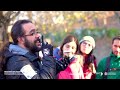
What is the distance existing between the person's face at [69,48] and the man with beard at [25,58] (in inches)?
6.9

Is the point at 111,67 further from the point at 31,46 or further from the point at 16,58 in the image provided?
the point at 16,58

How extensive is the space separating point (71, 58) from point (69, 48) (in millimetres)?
141

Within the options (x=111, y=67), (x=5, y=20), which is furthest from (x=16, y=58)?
(x=111, y=67)

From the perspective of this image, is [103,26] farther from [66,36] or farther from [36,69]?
[36,69]

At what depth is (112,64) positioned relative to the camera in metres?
→ 3.87

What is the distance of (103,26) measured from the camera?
13.0ft

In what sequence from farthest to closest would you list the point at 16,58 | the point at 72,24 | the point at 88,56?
the point at 72,24 → the point at 88,56 → the point at 16,58

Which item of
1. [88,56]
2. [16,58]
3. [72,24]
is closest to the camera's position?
[16,58]

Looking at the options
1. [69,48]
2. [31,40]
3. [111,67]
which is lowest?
[111,67]

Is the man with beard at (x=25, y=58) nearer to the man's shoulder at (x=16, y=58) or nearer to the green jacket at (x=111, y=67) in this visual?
the man's shoulder at (x=16, y=58)

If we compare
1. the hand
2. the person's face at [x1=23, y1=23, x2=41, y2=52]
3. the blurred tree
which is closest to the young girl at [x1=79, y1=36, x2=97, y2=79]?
the hand
